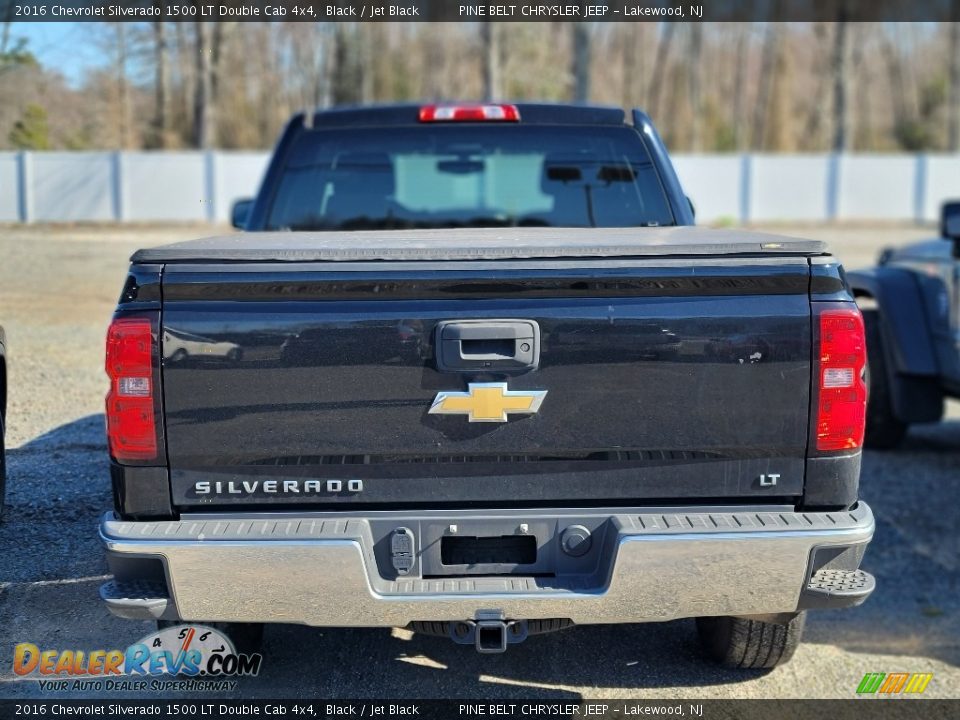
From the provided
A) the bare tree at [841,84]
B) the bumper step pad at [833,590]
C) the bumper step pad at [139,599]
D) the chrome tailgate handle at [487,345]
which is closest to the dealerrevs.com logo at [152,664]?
the bumper step pad at [139,599]

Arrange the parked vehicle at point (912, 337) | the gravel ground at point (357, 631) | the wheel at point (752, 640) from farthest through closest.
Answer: the parked vehicle at point (912, 337), the gravel ground at point (357, 631), the wheel at point (752, 640)

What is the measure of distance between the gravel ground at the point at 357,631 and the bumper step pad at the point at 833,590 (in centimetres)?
91

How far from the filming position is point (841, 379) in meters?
3.04

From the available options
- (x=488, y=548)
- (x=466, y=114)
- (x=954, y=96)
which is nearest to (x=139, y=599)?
(x=488, y=548)

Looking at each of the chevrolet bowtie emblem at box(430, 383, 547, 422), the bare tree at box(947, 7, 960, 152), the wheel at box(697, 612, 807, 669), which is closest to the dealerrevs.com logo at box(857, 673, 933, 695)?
the wheel at box(697, 612, 807, 669)

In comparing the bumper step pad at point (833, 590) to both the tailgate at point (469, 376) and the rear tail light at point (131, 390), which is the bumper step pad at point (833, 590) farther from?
the rear tail light at point (131, 390)

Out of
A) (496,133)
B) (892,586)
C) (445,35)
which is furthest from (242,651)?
(445,35)

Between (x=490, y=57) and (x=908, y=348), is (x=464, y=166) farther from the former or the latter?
(x=490, y=57)

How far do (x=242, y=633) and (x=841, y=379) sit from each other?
2.28 m

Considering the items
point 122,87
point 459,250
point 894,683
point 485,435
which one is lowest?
point 894,683

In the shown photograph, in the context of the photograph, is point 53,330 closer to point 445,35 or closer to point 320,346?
point 320,346

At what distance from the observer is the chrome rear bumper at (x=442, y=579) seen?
2.95 m

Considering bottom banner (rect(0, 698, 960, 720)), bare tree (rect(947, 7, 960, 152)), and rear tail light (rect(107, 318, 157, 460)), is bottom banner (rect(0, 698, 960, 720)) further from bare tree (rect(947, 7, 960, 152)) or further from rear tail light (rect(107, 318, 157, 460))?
bare tree (rect(947, 7, 960, 152))

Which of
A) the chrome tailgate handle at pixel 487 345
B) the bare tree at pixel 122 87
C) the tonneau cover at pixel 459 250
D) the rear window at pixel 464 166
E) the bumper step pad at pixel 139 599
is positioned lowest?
the bumper step pad at pixel 139 599
